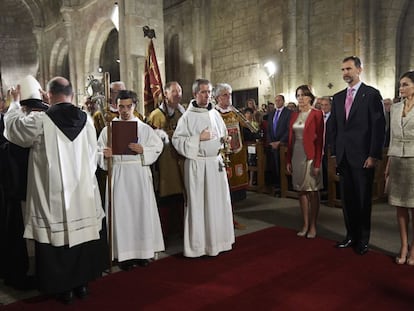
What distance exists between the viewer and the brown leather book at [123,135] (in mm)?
3791

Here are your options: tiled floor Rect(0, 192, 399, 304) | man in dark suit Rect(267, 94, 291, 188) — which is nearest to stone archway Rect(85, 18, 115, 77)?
man in dark suit Rect(267, 94, 291, 188)

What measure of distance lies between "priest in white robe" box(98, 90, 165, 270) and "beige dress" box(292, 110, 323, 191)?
1932 millimetres

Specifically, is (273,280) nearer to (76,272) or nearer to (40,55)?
(76,272)

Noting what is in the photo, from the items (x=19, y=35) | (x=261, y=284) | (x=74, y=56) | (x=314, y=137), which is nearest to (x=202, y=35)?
(x=74, y=56)

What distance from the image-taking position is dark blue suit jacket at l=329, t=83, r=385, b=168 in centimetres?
416

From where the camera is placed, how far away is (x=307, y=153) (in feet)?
16.0

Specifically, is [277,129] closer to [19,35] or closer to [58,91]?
[58,91]

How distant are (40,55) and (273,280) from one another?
1896cm

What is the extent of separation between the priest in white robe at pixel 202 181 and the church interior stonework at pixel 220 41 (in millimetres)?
5792

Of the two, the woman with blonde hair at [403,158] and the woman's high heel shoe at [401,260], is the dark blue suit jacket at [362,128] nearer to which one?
the woman with blonde hair at [403,158]

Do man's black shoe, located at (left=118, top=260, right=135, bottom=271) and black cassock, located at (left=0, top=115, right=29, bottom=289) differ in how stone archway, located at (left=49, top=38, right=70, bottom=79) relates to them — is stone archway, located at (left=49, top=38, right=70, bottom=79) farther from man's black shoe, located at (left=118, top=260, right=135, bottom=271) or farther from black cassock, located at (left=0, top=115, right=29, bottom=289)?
man's black shoe, located at (left=118, top=260, right=135, bottom=271)

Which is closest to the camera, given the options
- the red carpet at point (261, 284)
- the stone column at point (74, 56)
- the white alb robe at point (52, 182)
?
the white alb robe at point (52, 182)

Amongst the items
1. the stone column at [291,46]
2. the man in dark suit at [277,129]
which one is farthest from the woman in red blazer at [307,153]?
the stone column at [291,46]

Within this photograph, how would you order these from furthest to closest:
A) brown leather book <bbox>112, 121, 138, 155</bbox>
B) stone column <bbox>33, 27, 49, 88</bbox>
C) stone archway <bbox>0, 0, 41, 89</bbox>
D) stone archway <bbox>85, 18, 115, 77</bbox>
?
1. stone archway <bbox>0, 0, 41, 89</bbox>
2. stone column <bbox>33, 27, 49, 88</bbox>
3. stone archway <bbox>85, 18, 115, 77</bbox>
4. brown leather book <bbox>112, 121, 138, 155</bbox>
